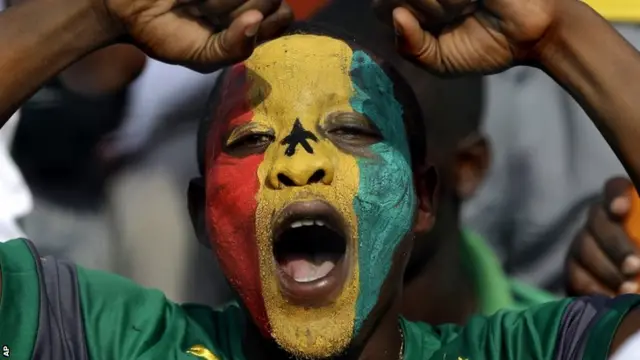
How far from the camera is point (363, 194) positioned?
59.6 inches

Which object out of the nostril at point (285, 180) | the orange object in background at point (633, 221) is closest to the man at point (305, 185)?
the nostril at point (285, 180)

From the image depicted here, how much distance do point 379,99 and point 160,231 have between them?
73 cm

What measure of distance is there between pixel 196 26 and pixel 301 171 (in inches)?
7.5

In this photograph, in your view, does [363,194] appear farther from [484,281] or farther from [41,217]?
[41,217]

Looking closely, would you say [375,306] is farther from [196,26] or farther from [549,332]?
[196,26]

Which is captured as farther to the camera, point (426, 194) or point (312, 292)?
point (426, 194)

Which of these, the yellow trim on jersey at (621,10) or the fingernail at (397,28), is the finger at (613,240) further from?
the fingernail at (397,28)

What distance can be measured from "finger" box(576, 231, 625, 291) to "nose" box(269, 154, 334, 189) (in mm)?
611

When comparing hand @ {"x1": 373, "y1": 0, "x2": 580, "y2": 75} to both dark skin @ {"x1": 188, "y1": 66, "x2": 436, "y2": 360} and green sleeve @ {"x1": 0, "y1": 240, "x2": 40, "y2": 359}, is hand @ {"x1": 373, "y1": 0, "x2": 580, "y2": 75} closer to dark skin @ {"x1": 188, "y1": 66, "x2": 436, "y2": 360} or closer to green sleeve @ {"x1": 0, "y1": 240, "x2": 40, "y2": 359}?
dark skin @ {"x1": 188, "y1": 66, "x2": 436, "y2": 360}

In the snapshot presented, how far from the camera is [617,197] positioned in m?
2.01


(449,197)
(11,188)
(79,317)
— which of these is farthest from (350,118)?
(11,188)

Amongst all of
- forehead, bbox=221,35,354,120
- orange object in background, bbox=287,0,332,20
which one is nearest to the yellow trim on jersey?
orange object in background, bbox=287,0,332,20

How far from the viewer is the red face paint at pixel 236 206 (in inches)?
59.8

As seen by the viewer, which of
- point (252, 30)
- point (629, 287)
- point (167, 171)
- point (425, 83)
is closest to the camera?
point (252, 30)
